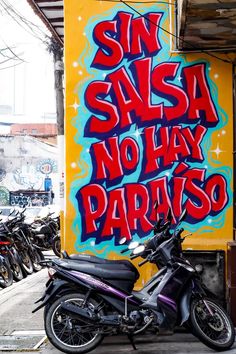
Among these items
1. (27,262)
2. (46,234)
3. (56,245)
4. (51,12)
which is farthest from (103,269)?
(46,234)

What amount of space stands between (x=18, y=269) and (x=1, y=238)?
2.93ft

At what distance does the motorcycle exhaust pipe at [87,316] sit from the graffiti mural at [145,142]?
78.8 inches

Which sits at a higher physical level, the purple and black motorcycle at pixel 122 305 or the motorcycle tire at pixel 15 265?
the purple and black motorcycle at pixel 122 305

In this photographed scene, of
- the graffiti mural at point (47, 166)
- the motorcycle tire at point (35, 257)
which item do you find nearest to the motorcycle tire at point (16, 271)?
the motorcycle tire at point (35, 257)

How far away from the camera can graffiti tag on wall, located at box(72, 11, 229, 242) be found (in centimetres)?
757

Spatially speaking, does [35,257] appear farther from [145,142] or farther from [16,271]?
[145,142]

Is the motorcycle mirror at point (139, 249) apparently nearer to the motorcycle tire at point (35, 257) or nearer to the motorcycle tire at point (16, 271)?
the motorcycle tire at point (16, 271)

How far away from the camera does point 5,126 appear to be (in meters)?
54.4

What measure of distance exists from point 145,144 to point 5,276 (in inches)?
166

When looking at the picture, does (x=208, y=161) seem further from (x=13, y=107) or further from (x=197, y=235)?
(x=13, y=107)

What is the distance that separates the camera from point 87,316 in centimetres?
559

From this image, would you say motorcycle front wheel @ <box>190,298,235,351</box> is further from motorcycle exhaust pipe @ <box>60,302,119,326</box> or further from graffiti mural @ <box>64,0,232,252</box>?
graffiti mural @ <box>64,0,232,252</box>

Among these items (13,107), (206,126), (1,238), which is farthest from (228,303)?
(13,107)

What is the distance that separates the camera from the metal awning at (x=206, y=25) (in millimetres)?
5910
